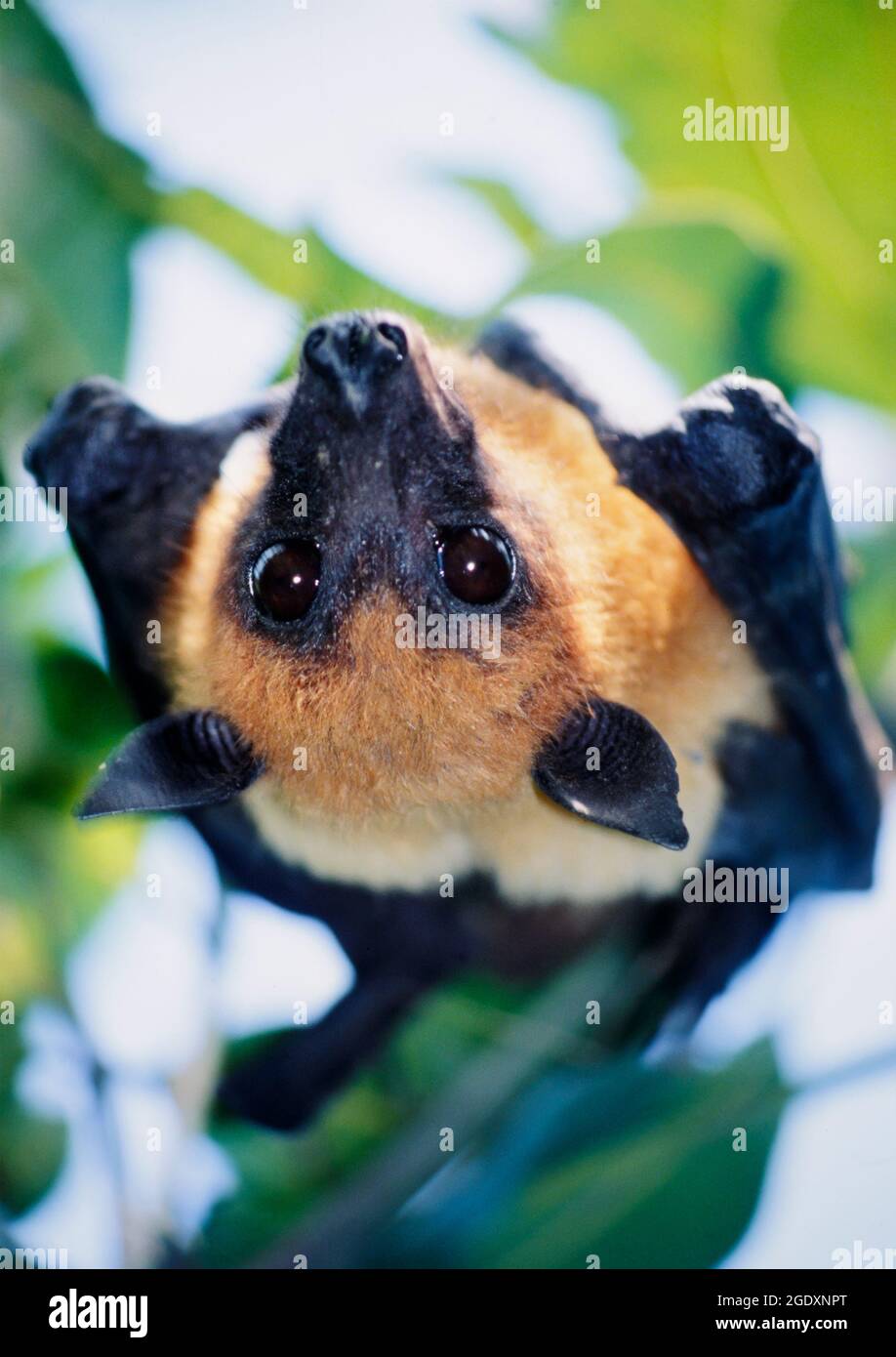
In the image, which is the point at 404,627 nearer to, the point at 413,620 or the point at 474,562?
the point at 413,620

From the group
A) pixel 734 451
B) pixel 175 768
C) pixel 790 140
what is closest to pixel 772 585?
pixel 734 451

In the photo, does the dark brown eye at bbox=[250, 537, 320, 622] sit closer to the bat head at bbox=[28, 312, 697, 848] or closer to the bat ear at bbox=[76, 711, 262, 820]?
the bat head at bbox=[28, 312, 697, 848]

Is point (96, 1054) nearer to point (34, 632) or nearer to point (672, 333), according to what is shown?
point (34, 632)

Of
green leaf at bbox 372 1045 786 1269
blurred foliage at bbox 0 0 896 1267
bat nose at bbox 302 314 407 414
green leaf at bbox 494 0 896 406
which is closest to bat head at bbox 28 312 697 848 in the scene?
bat nose at bbox 302 314 407 414

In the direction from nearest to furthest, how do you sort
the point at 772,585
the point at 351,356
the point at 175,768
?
the point at 351,356 → the point at 175,768 → the point at 772,585
